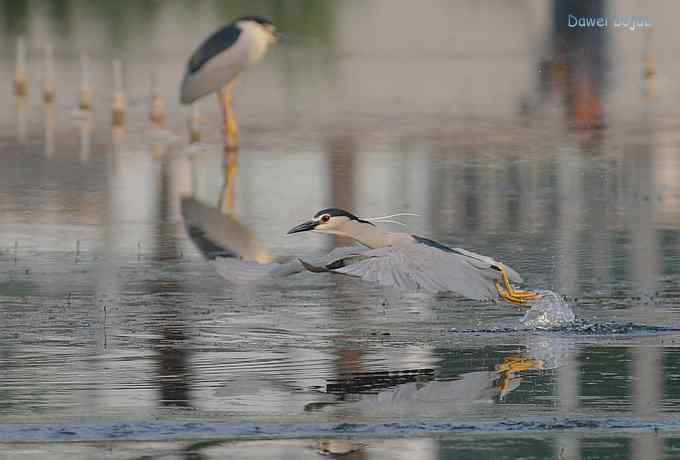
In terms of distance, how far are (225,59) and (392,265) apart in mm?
18083

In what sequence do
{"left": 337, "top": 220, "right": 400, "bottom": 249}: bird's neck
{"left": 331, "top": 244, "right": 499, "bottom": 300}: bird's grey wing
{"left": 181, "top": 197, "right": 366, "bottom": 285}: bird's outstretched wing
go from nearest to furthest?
1. {"left": 331, "top": 244, "right": 499, "bottom": 300}: bird's grey wing
2. {"left": 181, "top": 197, "right": 366, "bottom": 285}: bird's outstretched wing
3. {"left": 337, "top": 220, "right": 400, "bottom": 249}: bird's neck

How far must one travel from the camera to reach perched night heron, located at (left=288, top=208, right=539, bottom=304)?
1428cm

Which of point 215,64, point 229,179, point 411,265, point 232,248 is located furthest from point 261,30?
point 411,265

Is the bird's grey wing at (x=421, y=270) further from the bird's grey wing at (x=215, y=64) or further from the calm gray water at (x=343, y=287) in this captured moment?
the bird's grey wing at (x=215, y=64)

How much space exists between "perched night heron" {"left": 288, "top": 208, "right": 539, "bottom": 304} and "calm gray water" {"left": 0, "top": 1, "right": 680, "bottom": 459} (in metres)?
0.47

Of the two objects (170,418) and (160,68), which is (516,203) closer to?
(170,418)

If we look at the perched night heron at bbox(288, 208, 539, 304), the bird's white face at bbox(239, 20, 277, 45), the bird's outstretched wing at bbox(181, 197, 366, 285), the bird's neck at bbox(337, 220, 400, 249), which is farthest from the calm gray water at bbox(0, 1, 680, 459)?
the bird's white face at bbox(239, 20, 277, 45)

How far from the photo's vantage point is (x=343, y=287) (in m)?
18.1

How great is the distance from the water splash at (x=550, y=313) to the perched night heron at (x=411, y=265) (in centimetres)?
36

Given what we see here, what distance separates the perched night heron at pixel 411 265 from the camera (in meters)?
14.3

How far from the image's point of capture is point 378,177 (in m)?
27.4

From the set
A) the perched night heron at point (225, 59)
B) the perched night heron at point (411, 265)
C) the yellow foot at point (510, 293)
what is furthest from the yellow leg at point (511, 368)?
the perched night heron at point (225, 59)

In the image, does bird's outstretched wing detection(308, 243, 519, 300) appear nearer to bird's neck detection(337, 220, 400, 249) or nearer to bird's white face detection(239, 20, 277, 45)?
bird's neck detection(337, 220, 400, 249)

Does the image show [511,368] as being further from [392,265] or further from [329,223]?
[329,223]
